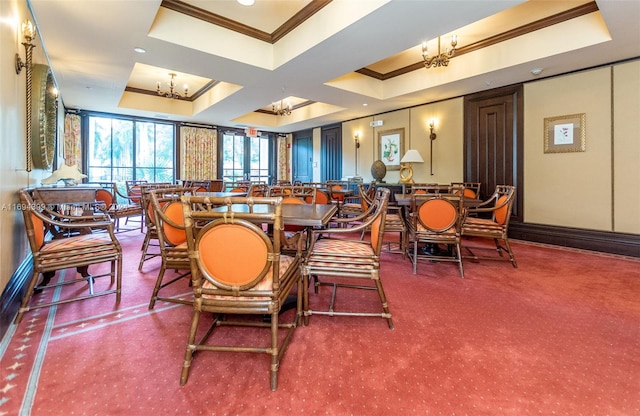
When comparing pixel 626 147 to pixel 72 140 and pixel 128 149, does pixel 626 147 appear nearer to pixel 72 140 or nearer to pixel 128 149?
pixel 128 149

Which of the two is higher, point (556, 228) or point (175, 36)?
point (175, 36)

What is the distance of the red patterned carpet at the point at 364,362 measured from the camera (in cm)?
134

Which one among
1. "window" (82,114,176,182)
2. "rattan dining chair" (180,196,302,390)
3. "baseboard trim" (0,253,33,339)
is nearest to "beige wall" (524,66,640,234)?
"rattan dining chair" (180,196,302,390)

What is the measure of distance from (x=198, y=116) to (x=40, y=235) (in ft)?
20.7

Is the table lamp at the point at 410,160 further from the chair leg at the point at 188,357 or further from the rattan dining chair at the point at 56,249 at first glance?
the chair leg at the point at 188,357

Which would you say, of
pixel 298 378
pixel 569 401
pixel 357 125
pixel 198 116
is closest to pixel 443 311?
pixel 569 401

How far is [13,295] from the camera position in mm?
2160

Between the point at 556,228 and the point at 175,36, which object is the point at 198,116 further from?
the point at 556,228

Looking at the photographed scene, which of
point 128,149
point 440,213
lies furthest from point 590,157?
point 128,149

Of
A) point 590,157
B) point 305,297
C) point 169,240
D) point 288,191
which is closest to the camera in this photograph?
point 305,297

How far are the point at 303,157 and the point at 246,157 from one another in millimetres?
Result: 1912

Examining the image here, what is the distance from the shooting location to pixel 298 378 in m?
1.51

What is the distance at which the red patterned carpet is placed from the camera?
1.34 meters

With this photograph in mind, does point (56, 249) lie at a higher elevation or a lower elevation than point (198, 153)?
lower
